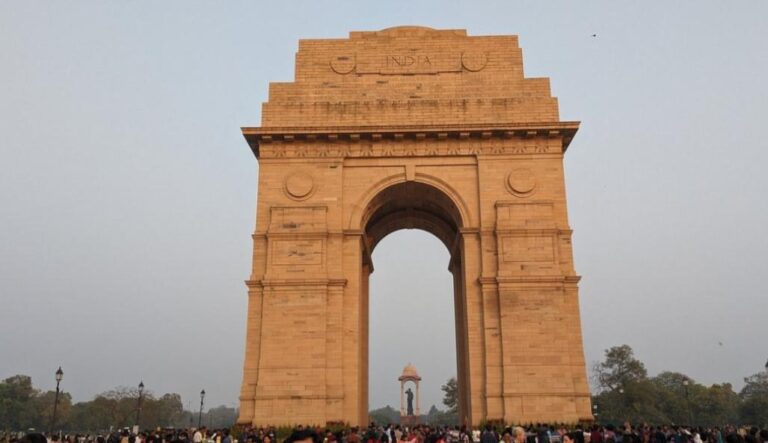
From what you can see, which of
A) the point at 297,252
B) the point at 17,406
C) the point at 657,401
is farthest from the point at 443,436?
the point at 17,406

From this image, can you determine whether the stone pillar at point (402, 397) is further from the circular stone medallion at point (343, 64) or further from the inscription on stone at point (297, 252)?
the circular stone medallion at point (343, 64)

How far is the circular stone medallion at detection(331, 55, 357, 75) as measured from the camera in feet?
94.6

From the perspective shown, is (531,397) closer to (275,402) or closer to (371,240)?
(275,402)

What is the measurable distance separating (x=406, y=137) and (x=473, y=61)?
5122 millimetres

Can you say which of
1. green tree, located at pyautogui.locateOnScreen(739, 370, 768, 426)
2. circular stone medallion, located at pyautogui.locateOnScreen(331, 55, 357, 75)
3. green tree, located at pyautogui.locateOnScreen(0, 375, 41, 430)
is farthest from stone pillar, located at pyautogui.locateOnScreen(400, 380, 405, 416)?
green tree, located at pyautogui.locateOnScreen(0, 375, 41, 430)

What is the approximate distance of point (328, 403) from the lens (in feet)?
77.7

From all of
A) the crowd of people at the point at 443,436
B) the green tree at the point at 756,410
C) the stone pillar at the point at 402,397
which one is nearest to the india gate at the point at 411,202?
the crowd of people at the point at 443,436

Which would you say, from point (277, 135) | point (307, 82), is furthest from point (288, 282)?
point (307, 82)

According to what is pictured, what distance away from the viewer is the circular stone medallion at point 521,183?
86.2ft

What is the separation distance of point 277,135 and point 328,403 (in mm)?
11059

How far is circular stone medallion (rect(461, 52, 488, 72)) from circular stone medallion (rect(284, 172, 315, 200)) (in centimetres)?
879

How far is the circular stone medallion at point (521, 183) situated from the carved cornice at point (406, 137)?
3.33 ft

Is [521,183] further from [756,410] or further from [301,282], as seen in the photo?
[756,410]

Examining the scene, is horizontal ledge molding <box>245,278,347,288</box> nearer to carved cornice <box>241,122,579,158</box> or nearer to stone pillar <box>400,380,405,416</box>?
carved cornice <box>241,122,579,158</box>
